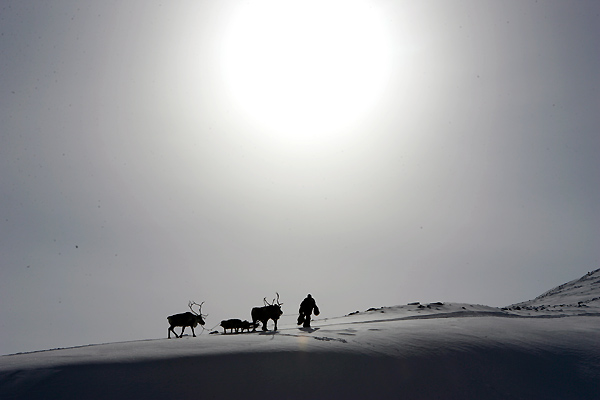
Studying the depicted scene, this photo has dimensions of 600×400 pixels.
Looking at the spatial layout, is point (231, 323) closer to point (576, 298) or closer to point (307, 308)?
point (307, 308)

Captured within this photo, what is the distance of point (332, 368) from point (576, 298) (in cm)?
3054

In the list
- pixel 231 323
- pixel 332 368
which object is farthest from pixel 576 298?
pixel 332 368

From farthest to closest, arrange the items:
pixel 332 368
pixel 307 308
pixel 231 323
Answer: pixel 231 323
pixel 307 308
pixel 332 368

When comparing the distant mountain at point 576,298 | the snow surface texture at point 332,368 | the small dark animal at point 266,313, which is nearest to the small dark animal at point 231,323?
the small dark animal at point 266,313

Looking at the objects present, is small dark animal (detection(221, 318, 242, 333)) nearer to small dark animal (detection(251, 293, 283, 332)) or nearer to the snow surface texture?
small dark animal (detection(251, 293, 283, 332))

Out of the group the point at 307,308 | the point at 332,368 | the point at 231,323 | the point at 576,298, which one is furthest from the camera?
the point at 576,298

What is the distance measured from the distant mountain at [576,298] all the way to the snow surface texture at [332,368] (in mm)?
14157

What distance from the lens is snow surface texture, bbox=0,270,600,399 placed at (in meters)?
9.02

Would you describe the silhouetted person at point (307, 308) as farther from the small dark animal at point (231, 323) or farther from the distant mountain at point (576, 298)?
the distant mountain at point (576, 298)

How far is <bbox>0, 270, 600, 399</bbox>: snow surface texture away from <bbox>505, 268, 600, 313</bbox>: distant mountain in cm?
1416

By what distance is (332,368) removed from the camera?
10.4m

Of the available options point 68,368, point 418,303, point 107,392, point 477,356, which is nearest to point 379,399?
point 477,356

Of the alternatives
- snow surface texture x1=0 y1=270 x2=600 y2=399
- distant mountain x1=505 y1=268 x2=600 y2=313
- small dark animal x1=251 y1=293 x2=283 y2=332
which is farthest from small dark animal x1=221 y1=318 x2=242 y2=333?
distant mountain x1=505 y1=268 x2=600 y2=313

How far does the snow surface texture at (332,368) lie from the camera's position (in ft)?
→ 29.6
